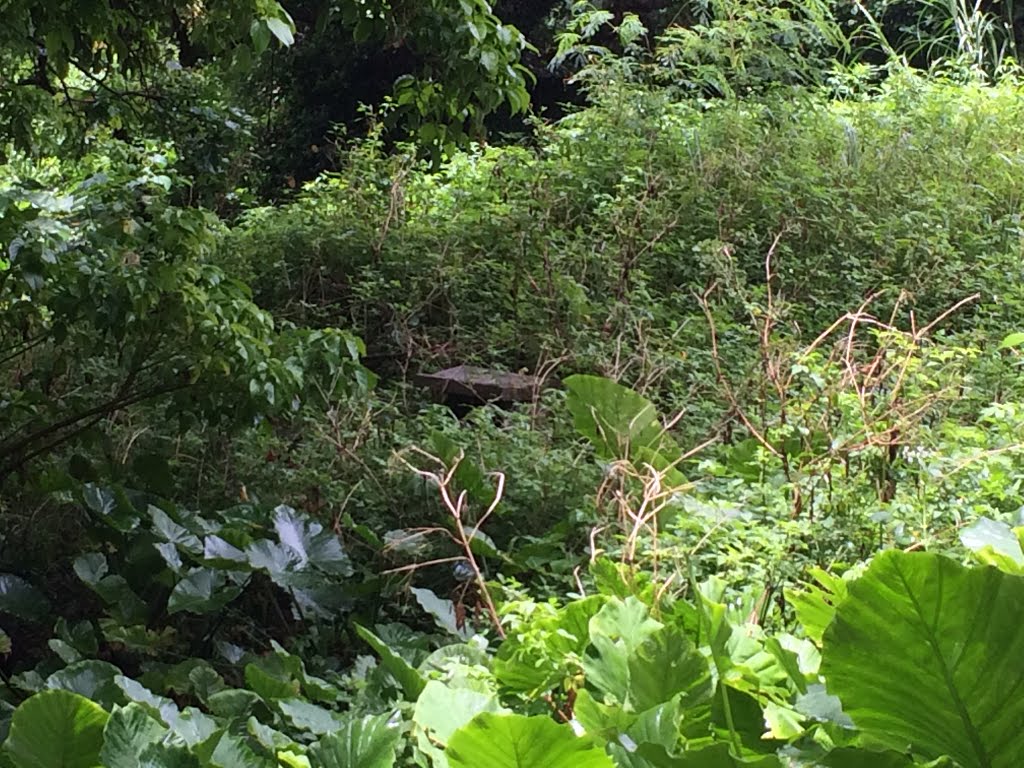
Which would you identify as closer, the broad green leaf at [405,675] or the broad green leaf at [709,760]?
the broad green leaf at [709,760]

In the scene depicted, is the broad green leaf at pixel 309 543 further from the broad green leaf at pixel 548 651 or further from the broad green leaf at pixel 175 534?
the broad green leaf at pixel 548 651

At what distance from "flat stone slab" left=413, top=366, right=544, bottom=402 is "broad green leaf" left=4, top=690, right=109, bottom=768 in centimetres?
308

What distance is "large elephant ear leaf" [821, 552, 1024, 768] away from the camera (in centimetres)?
96

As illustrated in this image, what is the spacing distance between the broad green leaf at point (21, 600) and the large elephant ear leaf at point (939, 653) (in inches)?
82.1

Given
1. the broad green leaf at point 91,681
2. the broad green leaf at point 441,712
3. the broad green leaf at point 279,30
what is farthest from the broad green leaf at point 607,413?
the broad green leaf at point 441,712

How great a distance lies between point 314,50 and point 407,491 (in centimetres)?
712

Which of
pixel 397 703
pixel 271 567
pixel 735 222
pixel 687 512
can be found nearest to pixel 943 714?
pixel 397 703

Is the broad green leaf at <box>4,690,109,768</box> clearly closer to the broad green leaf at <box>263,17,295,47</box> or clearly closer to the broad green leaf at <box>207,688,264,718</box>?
the broad green leaf at <box>207,688,264,718</box>

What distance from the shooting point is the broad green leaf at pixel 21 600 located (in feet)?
8.13

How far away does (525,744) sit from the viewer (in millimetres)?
991

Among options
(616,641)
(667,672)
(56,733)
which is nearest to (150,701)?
(56,733)

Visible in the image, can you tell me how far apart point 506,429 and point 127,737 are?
104 inches

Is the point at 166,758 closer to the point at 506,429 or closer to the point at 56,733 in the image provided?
the point at 56,733

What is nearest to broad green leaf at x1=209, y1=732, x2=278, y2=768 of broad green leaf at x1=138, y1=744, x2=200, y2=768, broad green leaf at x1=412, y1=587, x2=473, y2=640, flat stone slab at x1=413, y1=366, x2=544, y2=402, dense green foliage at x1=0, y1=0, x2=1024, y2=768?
dense green foliage at x1=0, y1=0, x2=1024, y2=768
